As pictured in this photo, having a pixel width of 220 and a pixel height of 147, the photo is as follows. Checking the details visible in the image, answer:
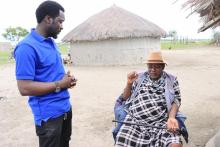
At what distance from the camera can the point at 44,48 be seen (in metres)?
2.93

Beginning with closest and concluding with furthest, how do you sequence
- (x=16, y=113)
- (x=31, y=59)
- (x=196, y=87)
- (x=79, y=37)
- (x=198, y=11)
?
1. (x=31, y=59)
2. (x=198, y=11)
3. (x=16, y=113)
4. (x=196, y=87)
5. (x=79, y=37)

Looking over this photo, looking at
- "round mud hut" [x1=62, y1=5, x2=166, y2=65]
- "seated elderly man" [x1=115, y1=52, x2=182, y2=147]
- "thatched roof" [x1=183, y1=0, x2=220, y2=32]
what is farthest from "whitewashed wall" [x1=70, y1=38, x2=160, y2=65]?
"seated elderly man" [x1=115, y1=52, x2=182, y2=147]

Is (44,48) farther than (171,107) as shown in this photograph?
No

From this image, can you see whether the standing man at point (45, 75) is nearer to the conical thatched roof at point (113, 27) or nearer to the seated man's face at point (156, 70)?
the seated man's face at point (156, 70)

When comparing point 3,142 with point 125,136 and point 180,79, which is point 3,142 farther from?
point 180,79

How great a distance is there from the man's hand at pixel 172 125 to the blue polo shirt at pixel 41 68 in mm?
1111

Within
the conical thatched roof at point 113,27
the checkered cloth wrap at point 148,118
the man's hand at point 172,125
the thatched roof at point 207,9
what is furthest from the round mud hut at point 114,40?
the man's hand at point 172,125

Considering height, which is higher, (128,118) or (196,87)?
(128,118)

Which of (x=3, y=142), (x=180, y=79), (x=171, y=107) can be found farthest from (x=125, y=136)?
(x=180, y=79)

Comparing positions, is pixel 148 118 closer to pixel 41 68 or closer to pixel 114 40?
pixel 41 68

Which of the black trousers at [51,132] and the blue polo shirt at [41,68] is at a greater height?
the blue polo shirt at [41,68]

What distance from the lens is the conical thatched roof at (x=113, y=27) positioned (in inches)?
736

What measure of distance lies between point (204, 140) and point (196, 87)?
5385mm

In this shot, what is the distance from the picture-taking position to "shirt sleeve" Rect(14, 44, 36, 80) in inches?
110
